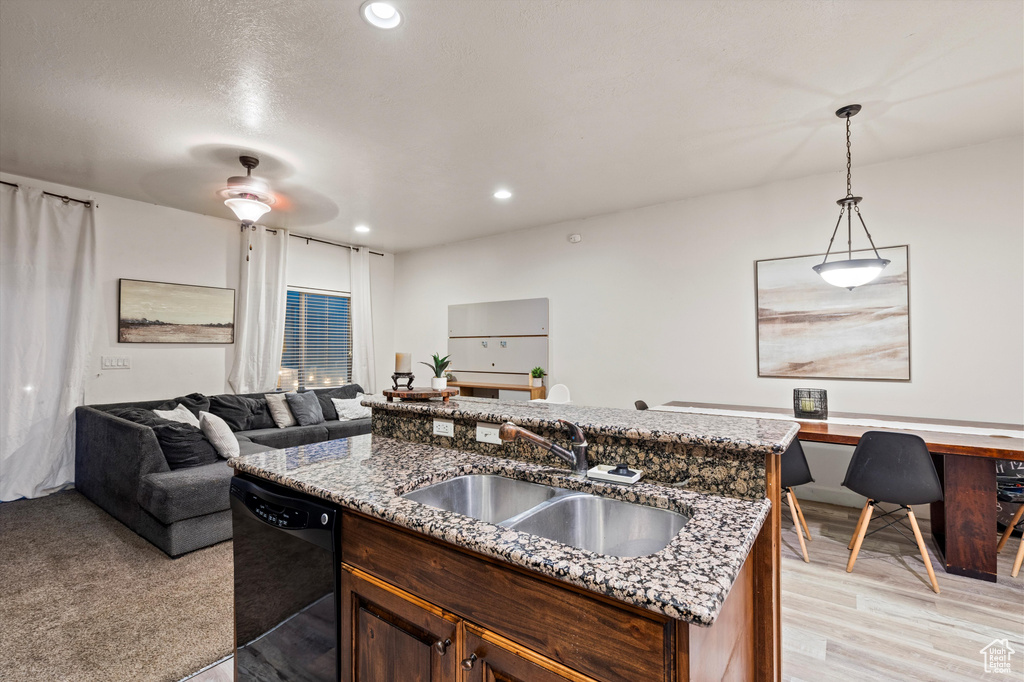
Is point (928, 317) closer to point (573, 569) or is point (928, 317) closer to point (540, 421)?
point (540, 421)

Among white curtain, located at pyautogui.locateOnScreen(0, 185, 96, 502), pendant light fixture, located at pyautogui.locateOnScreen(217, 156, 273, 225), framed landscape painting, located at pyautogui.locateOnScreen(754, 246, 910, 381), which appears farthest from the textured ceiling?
framed landscape painting, located at pyautogui.locateOnScreen(754, 246, 910, 381)

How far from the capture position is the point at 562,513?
4.47 feet

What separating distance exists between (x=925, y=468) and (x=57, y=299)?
6.16m

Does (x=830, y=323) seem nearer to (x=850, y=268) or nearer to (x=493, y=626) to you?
(x=850, y=268)

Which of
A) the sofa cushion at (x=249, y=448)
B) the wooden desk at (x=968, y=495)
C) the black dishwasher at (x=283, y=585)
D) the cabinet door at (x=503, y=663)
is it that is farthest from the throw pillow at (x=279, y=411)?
the wooden desk at (x=968, y=495)

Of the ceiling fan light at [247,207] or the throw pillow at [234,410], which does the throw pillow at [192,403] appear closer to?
the throw pillow at [234,410]

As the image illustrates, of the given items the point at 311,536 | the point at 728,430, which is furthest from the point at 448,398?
the point at 728,430

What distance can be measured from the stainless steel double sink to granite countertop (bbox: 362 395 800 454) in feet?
0.68

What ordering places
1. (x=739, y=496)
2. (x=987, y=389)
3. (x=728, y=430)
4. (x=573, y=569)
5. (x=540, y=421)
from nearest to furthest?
(x=573, y=569) → (x=739, y=496) → (x=728, y=430) → (x=540, y=421) → (x=987, y=389)

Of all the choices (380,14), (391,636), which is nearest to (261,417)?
(380,14)

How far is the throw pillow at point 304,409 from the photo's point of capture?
189 inches

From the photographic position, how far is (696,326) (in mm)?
4191

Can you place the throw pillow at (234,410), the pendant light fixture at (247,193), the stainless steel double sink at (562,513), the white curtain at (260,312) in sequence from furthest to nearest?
the white curtain at (260,312)
the throw pillow at (234,410)
the pendant light fixture at (247,193)
the stainless steel double sink at (562,513)

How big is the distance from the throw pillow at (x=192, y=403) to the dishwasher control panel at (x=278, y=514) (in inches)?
129
